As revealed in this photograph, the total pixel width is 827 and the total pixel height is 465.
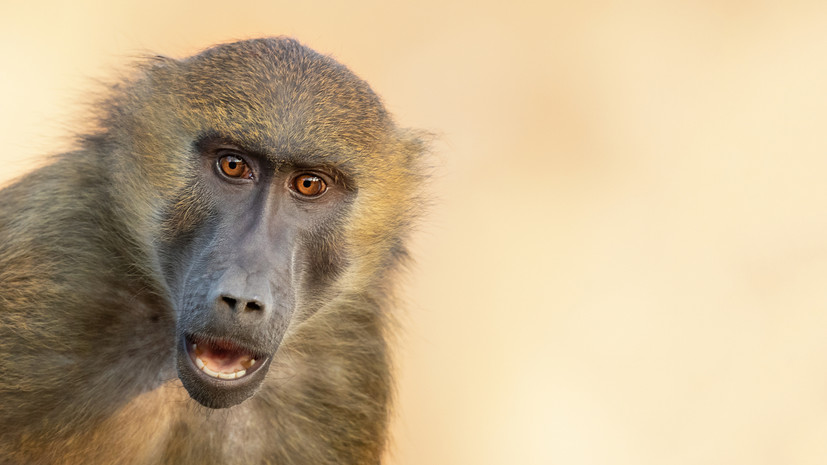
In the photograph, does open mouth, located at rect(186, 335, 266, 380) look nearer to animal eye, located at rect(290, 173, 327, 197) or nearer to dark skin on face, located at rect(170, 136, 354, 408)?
dark skin on face, located at rect(170, 136, 354, 408)

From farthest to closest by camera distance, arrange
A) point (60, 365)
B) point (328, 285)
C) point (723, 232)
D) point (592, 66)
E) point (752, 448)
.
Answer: point (592, 66)
point (723, 232)
point (752, 448)
point (328, 285)
point (60, 365)

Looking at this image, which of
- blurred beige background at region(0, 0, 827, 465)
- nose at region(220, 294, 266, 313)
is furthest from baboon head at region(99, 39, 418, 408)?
blurred beige background at region(0, 0, 827, 465)

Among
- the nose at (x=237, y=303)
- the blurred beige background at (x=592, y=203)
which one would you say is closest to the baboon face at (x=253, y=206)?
the nose at (x=237, y=303)

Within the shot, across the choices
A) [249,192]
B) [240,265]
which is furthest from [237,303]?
[249,192]

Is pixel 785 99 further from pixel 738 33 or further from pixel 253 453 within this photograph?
pixel 253 453

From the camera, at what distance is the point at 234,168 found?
3.29 meters

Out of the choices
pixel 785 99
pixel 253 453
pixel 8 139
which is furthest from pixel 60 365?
pixel 785 99

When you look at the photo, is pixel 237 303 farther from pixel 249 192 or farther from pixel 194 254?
pixel 249 192

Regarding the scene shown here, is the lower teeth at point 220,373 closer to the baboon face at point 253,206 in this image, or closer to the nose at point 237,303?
the baboon face at point 253,206

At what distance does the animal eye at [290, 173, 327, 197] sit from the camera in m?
3.36

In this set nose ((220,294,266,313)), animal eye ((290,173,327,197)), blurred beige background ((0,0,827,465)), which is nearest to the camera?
nose ((220,294,266,313))

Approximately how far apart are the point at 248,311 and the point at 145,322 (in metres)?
0.77

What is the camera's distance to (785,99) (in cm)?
668

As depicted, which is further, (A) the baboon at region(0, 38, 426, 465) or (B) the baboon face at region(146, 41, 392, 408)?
(A) the baboon at region(0, 38, 426, 465)
